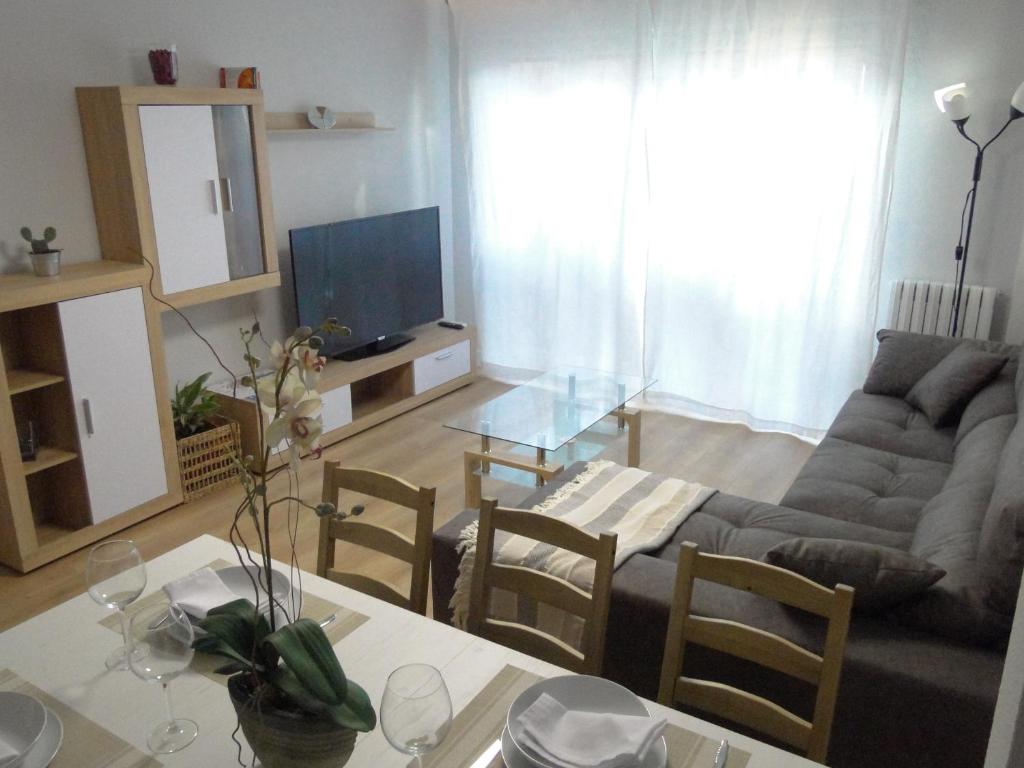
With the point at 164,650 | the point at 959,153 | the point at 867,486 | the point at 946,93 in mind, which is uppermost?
the point at 946,93

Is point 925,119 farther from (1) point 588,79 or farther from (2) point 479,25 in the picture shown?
(2) point 479,25

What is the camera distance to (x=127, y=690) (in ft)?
4.96

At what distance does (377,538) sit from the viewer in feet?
6.73

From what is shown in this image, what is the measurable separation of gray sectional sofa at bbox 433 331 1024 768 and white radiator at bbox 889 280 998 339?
3.22ft

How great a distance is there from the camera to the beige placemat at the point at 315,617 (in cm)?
158

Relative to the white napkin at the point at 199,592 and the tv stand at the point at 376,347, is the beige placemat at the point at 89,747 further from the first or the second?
the tv stand at the point at 376,347

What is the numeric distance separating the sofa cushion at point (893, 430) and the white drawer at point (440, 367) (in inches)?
97.0

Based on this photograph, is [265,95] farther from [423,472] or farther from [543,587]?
[543,587]

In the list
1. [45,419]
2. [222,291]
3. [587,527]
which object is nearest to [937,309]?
[587,527]

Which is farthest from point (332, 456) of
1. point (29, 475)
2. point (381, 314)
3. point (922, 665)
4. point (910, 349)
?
point (922, 665)

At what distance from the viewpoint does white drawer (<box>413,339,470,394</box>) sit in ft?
16.9

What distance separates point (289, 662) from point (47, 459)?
2.73 m

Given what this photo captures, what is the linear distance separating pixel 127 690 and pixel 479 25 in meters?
4.67

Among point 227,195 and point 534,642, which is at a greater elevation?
point 227,195
